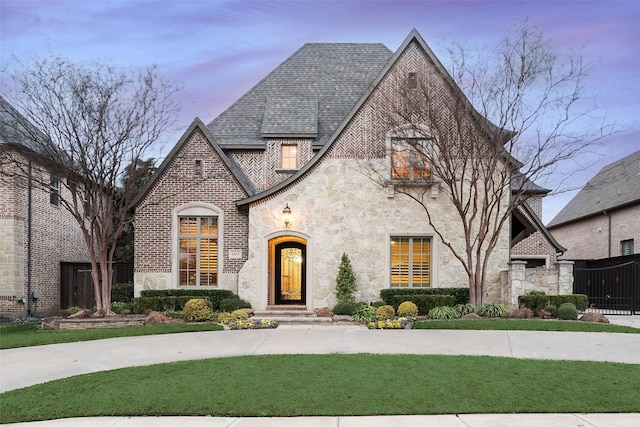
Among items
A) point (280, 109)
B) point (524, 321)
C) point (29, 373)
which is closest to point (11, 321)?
point (29, 373)

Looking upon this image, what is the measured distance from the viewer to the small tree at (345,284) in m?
16.7

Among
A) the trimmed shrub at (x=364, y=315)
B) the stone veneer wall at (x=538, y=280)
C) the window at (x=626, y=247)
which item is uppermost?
the window at (x=626, y=247)

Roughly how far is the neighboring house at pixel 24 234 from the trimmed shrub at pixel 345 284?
400 inches

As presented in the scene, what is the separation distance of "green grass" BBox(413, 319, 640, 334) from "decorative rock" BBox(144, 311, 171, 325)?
716 cm

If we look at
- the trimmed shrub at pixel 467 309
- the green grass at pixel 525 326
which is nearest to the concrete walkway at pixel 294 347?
the green grass at pixel 525 326

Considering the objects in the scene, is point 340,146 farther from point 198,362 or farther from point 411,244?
point 198,362

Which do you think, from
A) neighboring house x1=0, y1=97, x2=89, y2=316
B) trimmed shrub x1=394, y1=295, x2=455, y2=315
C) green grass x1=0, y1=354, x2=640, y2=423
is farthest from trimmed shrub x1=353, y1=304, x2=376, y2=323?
neighboring house x1=0, y1=97, x2=89, y2=316

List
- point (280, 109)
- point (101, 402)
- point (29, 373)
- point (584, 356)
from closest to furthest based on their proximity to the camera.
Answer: point (101, 402) → point (29, 373) → point (584, 356) → point (280, 109)

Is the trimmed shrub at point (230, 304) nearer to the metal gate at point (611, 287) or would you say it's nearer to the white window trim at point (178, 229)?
the white window trim at point (178, 229)

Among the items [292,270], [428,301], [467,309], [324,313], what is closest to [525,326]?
[467,309]

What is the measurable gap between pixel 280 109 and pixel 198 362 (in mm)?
13091

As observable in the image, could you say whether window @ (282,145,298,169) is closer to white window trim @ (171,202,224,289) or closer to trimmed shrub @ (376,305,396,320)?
white window trim @ (171,202,224,289)

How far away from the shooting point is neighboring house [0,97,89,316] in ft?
57.7

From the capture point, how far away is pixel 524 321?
13367 millimetres
